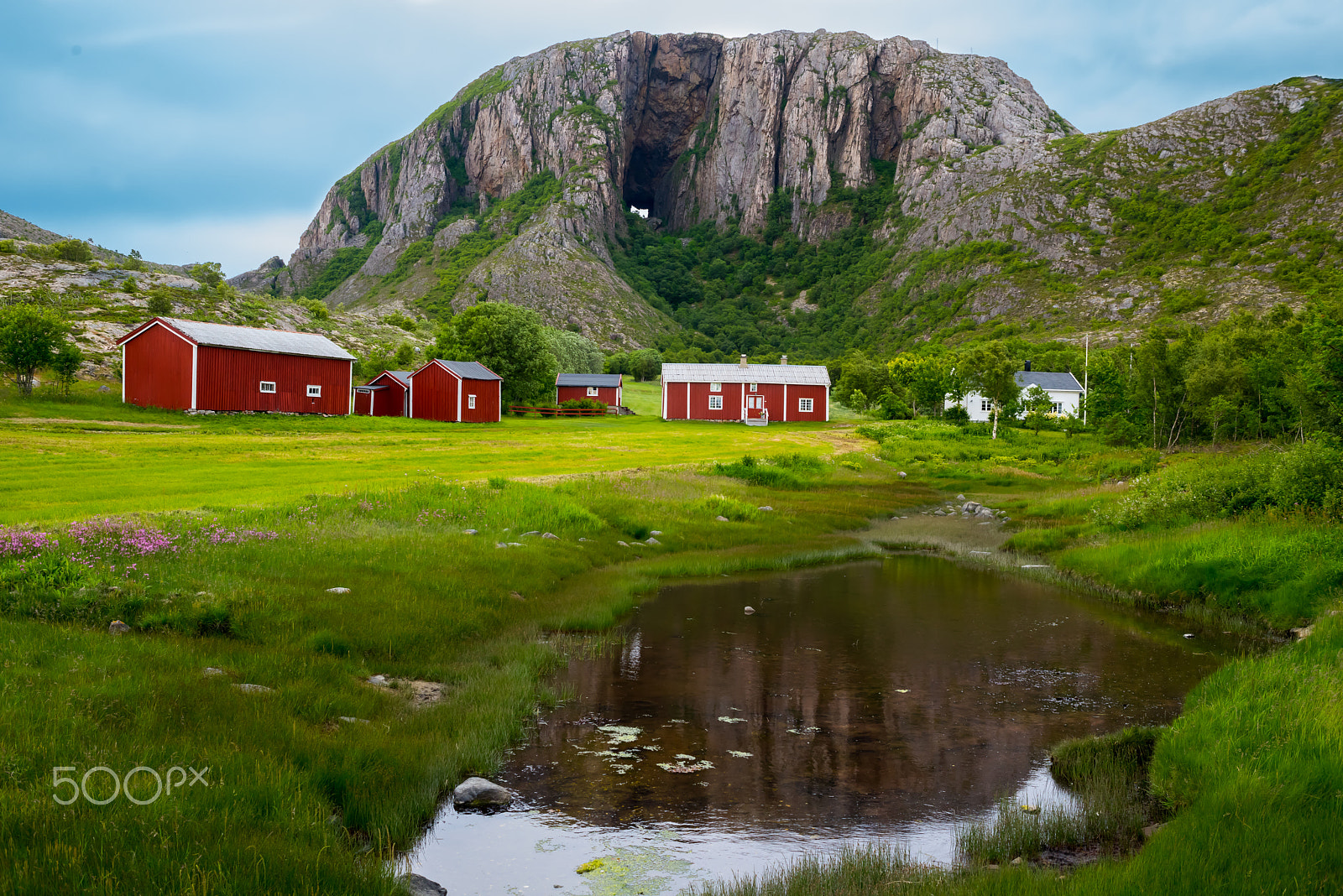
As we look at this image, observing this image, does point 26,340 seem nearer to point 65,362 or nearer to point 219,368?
point 65,362

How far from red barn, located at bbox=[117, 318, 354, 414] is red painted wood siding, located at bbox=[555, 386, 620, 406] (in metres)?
37.6

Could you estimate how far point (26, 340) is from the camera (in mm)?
50125

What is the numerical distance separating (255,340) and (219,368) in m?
3.96

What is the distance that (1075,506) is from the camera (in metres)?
27.1

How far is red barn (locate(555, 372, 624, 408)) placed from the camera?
3811 inches

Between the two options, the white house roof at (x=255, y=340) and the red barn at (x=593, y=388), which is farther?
the red barn at (x=593, y=388)

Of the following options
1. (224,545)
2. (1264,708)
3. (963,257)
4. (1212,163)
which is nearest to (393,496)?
(224,545)

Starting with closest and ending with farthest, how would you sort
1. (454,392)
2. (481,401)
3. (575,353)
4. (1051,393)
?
(454,392)
(481,401)
(1051,393)
(575,353)

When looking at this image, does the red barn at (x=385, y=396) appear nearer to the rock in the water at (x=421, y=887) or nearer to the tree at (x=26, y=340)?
the tree at (x=26, y=340)

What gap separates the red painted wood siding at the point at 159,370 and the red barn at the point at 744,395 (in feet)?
157

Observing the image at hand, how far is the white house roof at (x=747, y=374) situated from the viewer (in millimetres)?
90438

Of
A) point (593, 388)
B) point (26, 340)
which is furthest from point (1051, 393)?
point (26, 340)

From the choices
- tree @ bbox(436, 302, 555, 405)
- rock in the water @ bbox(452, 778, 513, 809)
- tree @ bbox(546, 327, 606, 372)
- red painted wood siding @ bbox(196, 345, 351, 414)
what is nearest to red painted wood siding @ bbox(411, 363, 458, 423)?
red painted wood siding @ bbox(196, 345, 351, 414)

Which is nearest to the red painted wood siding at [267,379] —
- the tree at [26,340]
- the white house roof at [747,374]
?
the tree at [26,340]
